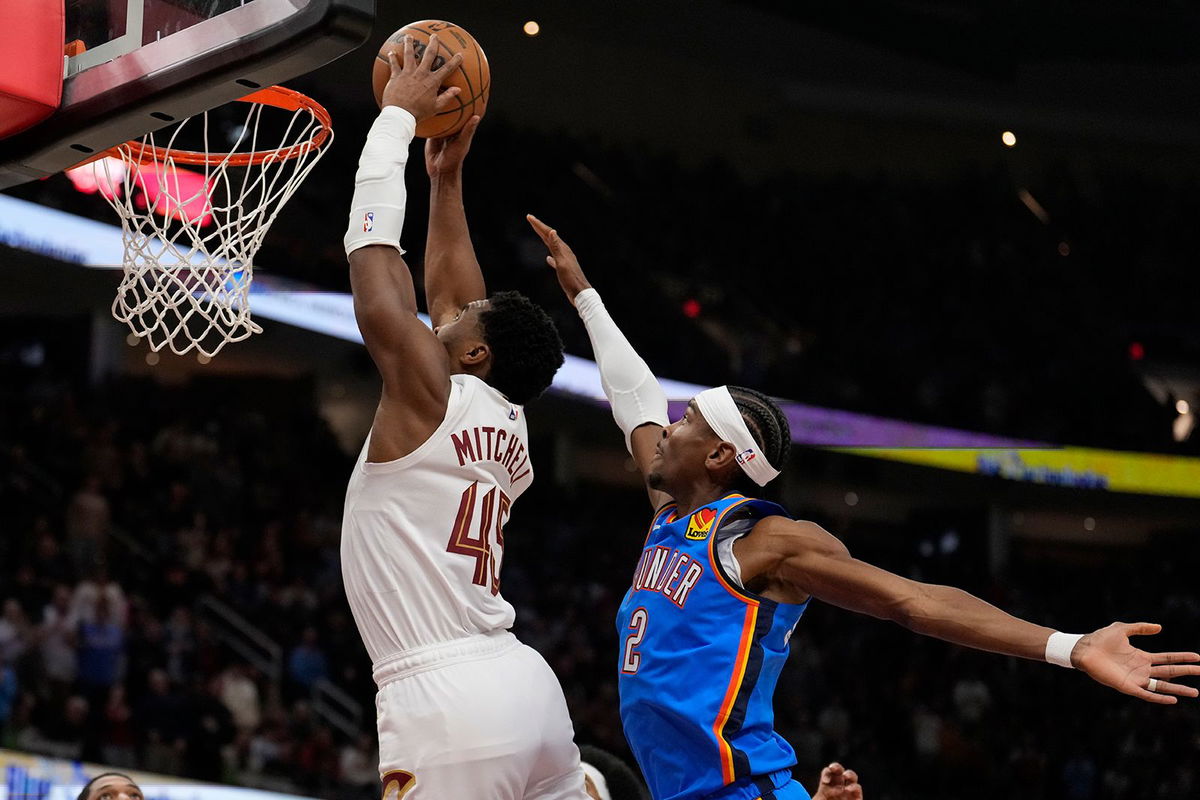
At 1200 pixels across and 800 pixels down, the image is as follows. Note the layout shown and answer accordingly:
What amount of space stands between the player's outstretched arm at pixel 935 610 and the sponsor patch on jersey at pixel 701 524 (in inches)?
4.6

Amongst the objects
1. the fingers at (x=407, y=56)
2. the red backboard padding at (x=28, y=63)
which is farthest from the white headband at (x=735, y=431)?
the red backboard padding at (x=28, y=63)

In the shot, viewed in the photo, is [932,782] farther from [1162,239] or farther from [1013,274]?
[1162,239]

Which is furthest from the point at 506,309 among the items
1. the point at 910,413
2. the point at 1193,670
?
the point at 910,413

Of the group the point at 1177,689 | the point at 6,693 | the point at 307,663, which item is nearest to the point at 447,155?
the point at 1177,689

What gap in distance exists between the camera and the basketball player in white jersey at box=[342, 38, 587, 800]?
325 centimetres

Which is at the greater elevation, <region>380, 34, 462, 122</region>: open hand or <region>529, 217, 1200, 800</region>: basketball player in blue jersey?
<region>380, 34, 462, 122</region>: open hand

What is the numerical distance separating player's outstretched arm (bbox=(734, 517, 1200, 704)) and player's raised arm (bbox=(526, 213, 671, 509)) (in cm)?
86

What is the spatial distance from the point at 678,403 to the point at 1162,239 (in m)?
Answer: 6.83

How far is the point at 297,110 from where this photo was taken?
14.1 ft

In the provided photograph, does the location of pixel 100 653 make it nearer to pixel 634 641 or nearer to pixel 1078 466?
pixel 634 641

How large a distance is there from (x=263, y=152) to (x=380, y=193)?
127 cm

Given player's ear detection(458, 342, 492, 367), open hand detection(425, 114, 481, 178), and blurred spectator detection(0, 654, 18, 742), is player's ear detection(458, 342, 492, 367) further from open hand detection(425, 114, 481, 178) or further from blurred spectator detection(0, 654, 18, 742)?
blurred spectator detection(0, 654, 18, 742)

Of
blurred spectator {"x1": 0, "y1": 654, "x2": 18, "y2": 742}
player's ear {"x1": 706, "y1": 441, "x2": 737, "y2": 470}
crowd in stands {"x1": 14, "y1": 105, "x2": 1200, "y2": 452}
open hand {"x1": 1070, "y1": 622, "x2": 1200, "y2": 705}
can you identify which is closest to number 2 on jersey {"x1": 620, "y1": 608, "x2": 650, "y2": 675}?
player's ear {"x1": 706, "y1": 441, "x2": 737, "y2": 470}

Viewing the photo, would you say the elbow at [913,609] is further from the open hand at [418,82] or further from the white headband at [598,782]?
the open hand at [418,82]
